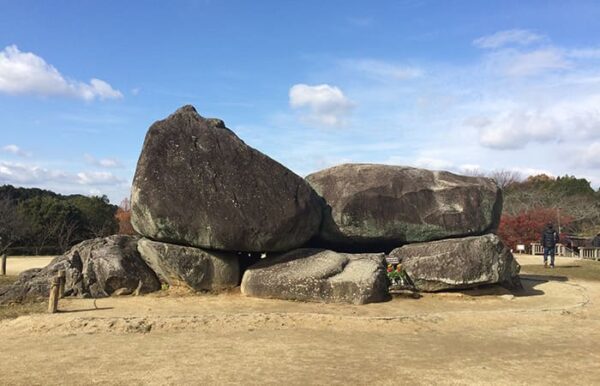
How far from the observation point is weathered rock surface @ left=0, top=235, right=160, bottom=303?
13117 millimetres

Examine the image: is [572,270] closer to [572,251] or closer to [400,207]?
[572,251]

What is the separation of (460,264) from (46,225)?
3157 cm

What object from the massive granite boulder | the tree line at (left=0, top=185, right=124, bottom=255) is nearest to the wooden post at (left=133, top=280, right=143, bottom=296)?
the massive granite boulder

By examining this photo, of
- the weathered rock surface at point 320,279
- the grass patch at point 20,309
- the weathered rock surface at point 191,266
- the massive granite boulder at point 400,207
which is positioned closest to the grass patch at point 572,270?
the massive granite boulder at point 400,207

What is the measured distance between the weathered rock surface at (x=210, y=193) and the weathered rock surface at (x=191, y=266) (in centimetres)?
28

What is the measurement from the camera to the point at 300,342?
352 inches

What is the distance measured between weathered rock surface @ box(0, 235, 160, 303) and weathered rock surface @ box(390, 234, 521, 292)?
718 centimetres

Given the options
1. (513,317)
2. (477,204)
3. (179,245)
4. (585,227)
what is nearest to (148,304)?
(179,245)

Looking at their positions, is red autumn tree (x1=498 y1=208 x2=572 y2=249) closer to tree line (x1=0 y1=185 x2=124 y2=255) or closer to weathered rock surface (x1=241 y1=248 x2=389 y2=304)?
weathered rock surface (x1=241 y1=248 x2=389 y2=304)

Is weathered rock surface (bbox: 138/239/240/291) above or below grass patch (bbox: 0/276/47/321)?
above

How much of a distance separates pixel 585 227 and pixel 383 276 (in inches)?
1345

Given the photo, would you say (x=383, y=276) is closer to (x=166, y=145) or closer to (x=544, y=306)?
(x=544, y=306)

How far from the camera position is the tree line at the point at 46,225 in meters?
34.1

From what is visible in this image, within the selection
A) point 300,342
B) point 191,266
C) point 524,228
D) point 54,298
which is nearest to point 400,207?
point 191,266
